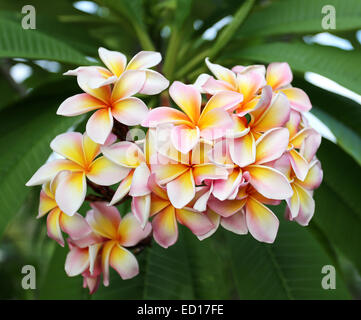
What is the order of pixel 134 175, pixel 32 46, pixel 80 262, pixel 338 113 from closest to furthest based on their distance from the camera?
pixel 134 175 → pixel 80 262 → pixel 32 46 → pixel 338 113

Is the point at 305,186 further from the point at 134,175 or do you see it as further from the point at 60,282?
the point at 60,282

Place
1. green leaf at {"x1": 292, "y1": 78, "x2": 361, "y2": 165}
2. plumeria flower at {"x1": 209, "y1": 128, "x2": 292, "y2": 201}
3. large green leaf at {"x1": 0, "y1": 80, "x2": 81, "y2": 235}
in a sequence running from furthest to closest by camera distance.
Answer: green leaf at {"x1": 292, "y1": 78, "x2": 361, "y2": 165} < large green leaf at {"x1": 0, "y1": 80, "x2": 81, "y2": 235} < plumeria flower at {"x1": 209, "y1": 128, "x2": 292, "y2": 201}

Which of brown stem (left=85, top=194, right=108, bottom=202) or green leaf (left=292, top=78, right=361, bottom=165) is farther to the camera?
green leaf (left=292, top=78, right=361, bottom=165)

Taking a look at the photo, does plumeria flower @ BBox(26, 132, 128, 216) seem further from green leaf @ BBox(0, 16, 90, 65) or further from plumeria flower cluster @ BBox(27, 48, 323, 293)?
green leaf @ BBox(0, 16, 90, 65)

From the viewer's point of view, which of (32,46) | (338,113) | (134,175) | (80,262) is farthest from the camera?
(338,113)

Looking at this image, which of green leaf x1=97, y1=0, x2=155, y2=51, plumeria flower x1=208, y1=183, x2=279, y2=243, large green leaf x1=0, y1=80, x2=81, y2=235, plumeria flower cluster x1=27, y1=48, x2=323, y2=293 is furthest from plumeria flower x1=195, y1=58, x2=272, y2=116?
green leaf x1=97, y1=0, x2=155, y2=51

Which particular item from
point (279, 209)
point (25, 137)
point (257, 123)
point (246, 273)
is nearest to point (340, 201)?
point (279, 209)
